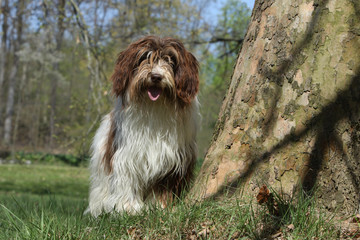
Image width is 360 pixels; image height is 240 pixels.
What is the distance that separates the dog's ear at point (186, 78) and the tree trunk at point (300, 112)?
3.09 feet

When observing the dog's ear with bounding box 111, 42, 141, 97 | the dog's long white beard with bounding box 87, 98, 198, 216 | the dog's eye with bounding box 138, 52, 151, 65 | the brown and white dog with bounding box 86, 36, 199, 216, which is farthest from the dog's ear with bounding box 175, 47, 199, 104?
the dog's ear with bounding box 111, 42, 141, 97

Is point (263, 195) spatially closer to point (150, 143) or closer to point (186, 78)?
point (150, 143)

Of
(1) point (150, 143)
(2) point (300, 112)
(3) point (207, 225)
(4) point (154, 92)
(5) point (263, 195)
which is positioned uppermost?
(2) point (300, 112)

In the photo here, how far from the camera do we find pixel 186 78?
12.7ft

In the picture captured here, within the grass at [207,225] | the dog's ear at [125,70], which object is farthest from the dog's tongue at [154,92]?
the grass at [207,225]

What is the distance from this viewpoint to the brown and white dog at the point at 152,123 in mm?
3785

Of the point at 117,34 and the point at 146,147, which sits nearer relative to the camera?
the point at 146,147

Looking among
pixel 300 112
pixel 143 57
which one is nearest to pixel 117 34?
pixel 143 57

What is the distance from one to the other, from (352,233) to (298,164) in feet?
1.78

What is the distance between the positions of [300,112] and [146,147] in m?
1.66

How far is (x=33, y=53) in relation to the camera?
28125 mm

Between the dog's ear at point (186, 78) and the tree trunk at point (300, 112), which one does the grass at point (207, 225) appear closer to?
the tree trunk at point (300, 112)

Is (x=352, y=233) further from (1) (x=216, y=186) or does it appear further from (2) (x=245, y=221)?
(1) (x=216, y=186)

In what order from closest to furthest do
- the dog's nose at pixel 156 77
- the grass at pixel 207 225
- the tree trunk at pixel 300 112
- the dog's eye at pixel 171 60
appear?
the grass at pixel 207 225, the tree trunk at pixel 300 112, the dog's nose at pixel 156 77, the dog's eye at pixel 171 60
